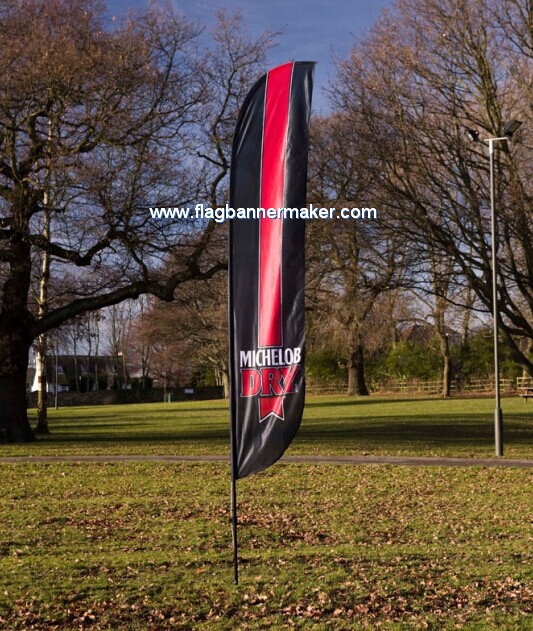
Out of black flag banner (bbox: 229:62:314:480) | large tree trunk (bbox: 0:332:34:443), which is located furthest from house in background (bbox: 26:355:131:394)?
black flag banner (bbox: 229:62:314:480)

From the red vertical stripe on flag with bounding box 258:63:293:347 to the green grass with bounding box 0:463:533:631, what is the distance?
7.41 feet

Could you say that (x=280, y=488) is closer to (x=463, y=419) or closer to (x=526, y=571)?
(x=526, y=571)

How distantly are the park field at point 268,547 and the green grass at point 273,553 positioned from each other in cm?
2

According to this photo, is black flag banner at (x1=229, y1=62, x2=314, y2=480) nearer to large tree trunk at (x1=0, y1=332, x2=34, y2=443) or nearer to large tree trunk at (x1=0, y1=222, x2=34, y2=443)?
large tree trunk at (x1=0, y1=222, x2=34, y2=443)

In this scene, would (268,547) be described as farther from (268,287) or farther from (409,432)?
(409,432)

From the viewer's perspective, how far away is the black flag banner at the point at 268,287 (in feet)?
24.3

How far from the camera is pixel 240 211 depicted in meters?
7.59

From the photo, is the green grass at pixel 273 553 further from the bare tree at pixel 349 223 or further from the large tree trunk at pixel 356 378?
the large tree trunk at pixel 356 378

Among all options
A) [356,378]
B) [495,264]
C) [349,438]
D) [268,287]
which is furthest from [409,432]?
[356,378]

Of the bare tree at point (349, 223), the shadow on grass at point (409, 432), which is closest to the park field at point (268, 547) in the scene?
the shadow on grass at point (409, 432)

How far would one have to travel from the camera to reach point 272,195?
757 cm

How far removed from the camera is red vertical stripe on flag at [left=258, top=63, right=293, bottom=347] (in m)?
7.41

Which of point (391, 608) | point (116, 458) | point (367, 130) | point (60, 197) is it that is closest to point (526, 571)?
point (391, 608)

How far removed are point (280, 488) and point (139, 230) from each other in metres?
11.1
